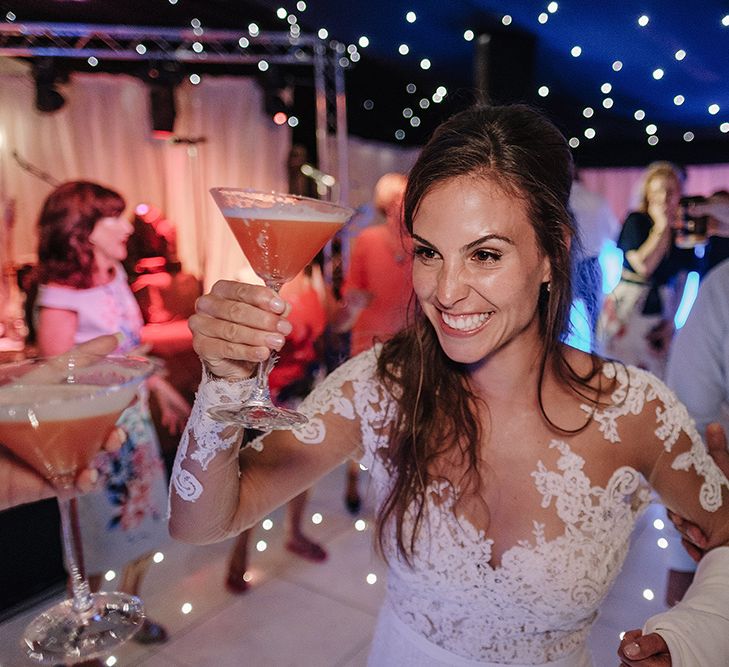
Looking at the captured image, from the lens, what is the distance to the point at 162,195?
4797 millimetres

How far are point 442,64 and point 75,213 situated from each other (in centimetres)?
457

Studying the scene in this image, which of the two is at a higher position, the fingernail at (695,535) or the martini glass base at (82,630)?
the fingernail at (695,535)

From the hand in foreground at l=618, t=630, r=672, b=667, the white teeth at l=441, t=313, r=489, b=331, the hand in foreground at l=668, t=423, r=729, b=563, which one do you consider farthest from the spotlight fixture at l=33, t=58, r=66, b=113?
the hand in foreground at l=618, t=630, r=672, b=667

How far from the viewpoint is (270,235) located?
1.16 meters

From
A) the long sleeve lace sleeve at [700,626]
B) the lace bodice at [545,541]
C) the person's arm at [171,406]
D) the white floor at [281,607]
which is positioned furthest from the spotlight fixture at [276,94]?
the long sleeve lace sleeve at [700,626]

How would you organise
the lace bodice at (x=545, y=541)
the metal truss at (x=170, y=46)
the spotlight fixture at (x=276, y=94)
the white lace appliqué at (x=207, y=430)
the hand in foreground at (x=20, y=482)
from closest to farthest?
the white lace appliqué at (x=207, y=430) → the hand in foreground at (x=20, y=482) → the lace bodice at (x=545, y=541) → the metal truss at (x=170, y=46) → the spotlight fixture at (x=276, y=94)

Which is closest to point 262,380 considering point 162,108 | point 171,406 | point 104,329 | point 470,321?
point 470,321

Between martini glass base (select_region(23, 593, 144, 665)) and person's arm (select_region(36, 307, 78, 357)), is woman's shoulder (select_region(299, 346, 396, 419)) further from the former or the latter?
person's arm (select_region(36, 307, 78, 357))

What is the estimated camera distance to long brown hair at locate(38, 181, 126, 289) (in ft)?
9.02

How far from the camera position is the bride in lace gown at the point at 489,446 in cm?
122

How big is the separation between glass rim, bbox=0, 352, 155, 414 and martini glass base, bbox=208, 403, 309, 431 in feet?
0.52

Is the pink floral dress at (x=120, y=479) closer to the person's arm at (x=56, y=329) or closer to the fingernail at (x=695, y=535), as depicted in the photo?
the person's arm at (x=56, y=329)

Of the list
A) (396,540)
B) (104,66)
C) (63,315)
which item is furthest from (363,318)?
(104,66)

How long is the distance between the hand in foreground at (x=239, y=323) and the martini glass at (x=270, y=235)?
0.35ft
